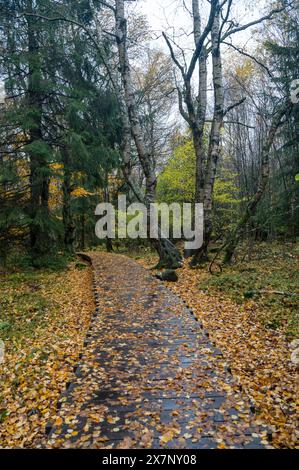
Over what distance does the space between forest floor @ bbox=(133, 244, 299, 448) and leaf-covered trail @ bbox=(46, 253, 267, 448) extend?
1.24 ft

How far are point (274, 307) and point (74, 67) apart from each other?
11.4 m

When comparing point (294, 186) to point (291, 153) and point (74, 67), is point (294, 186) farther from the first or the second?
point (74, 67)

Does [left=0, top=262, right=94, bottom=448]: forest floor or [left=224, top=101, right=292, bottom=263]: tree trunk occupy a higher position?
[left=224, top=101, right=292, bottom=263]: tree trunk

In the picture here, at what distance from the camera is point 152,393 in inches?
156

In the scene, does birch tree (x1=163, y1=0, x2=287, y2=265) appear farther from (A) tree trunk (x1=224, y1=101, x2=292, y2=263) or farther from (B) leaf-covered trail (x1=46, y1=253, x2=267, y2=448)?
(B) leaf-covered trail (x1=46, y1=253, x2=267, y2=448)

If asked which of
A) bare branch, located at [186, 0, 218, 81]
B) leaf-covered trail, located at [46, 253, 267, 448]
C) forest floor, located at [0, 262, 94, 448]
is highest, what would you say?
bare branch, located at [186, 0, 218, 81]

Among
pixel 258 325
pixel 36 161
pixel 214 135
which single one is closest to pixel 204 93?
pixel 214 135

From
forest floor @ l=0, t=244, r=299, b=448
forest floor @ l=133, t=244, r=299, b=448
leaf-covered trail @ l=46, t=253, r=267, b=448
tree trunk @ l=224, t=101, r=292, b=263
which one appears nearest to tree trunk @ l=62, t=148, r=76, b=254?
forest floor @ l=0, t=244, r=299, b=448

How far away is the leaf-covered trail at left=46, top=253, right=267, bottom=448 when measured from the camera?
321 centimetres

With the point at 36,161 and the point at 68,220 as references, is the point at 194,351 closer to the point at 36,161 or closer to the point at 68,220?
the point at 36,161

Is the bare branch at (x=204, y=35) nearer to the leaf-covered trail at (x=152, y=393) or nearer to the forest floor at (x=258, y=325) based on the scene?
the forest floor at (x=258, y=325)

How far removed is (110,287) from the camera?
9.44 meters

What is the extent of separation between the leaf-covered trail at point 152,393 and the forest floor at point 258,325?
38cm

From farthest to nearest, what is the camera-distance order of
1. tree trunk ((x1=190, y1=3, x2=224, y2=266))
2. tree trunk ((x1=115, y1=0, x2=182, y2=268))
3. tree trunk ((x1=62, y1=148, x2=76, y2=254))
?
tree trunk ((x1=62, y1=148, x2=76, y2=254)) → tree trunk ((x1=115, y1=0, x2=182, y2=268)) → tree trunk ((x1=190, y1=3, x2=224, y2=266))
